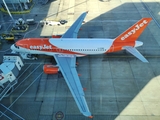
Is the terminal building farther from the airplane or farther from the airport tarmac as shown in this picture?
the airplane

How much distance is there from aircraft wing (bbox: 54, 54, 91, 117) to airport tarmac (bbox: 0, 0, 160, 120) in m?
3.29

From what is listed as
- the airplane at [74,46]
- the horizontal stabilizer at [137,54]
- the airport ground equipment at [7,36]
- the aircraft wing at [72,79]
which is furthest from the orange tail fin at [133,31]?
the airport ground equipment at [7,36]

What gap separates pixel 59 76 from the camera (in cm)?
3450

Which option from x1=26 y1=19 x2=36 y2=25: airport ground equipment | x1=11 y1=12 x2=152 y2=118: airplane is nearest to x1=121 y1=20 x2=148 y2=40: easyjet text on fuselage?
x1=11 y1=12 x2=152 y2=118: airplane

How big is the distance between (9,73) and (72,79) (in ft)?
40.0

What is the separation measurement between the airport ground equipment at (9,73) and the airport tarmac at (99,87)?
121cm

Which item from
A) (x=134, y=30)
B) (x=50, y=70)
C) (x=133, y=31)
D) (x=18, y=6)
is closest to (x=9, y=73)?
(x=50, y=70)

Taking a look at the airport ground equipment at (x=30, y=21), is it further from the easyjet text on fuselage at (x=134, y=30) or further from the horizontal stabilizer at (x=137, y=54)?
the horizontal stabilizer at (x=137, y=54)

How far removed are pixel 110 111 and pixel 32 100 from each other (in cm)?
1405

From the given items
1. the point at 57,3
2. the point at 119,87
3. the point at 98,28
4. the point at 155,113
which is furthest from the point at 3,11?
the point at 155,113

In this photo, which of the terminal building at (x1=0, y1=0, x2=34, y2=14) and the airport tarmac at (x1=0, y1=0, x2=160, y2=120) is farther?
the terminal building at (x1=0, y1=0, x2=34, y2=14)

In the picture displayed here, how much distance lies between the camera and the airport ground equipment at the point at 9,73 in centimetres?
3123

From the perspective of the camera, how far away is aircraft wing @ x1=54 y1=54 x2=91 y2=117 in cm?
2449

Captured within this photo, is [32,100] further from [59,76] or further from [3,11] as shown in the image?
[3,11]
